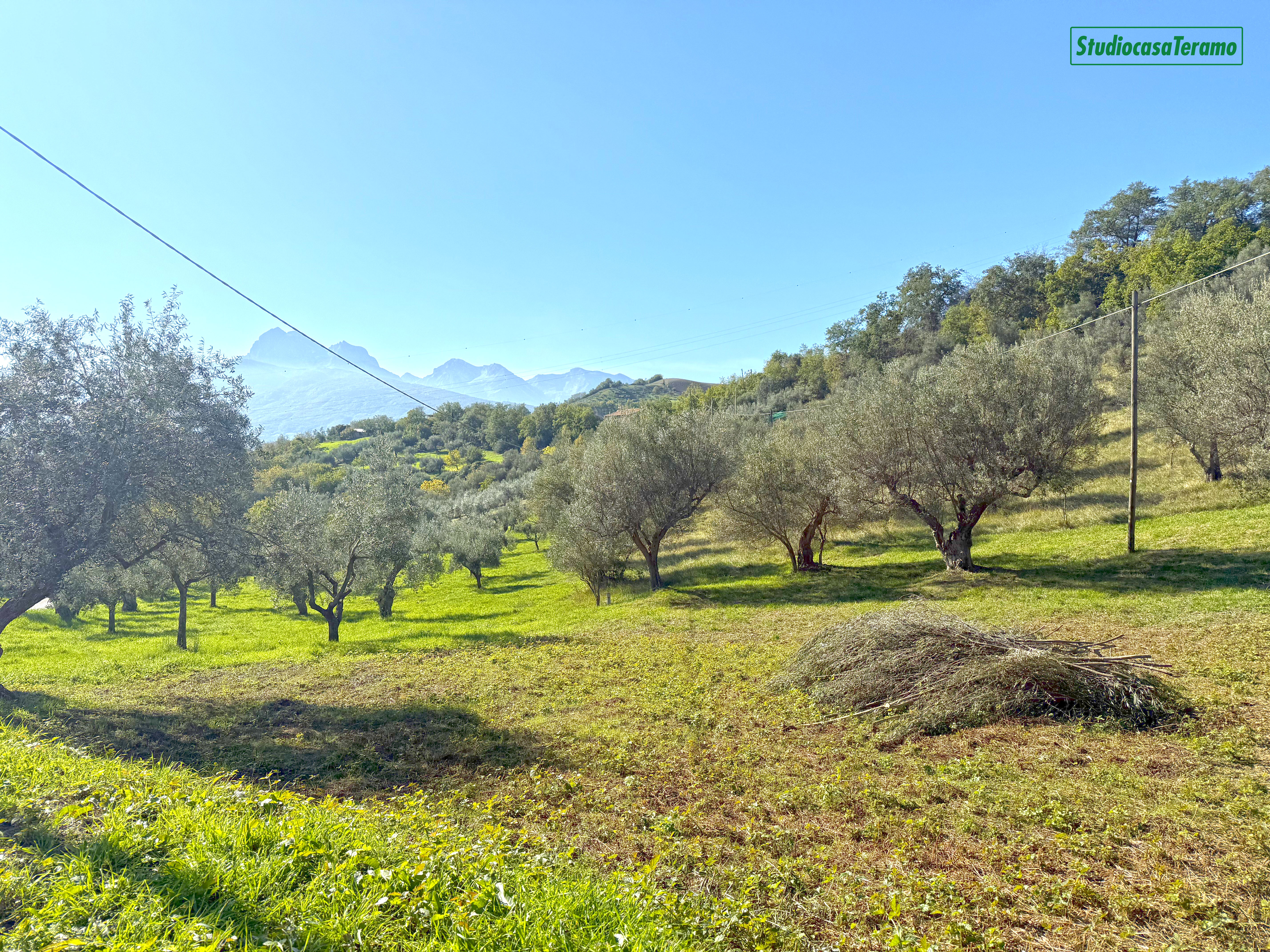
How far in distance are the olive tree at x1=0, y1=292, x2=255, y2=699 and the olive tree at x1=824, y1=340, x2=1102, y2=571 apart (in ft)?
72.1

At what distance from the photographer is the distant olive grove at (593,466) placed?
38.8ft

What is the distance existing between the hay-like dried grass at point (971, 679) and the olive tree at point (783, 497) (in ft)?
57.2

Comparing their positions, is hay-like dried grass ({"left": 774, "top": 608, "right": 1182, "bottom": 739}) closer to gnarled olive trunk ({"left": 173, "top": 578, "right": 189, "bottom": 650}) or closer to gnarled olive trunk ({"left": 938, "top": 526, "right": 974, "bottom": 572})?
gnarled olive trunk ({"left": 938, "top": 526, "right": 974, "bottom": 572})

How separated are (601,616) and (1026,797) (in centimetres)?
1901

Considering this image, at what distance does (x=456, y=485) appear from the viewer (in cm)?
9712

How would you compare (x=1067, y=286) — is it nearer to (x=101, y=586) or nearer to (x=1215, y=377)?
(x=1215, y=377)

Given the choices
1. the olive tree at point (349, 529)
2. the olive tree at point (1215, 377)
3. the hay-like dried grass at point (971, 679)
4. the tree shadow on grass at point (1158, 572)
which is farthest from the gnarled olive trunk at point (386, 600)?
the olive tree at point (1215, 377)

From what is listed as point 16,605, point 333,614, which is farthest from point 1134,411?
point 16,605

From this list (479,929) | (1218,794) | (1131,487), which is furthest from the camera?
(1131,487)

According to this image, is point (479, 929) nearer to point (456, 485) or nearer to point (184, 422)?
point (184, 422)

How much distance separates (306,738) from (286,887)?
7567 mm

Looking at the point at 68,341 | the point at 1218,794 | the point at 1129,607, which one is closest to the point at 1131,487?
the point at 1129,607

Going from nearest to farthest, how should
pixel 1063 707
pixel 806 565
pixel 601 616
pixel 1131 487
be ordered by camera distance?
1. pixel 1063 707
2. pixel 1131 487
3. pixel 601 616
4. pixel 806 565

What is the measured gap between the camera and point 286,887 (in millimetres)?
3875
